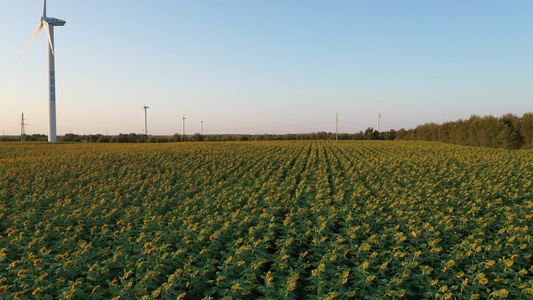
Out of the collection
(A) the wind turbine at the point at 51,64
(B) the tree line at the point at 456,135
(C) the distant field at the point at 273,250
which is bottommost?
(C) the distant field at the point at 273,250

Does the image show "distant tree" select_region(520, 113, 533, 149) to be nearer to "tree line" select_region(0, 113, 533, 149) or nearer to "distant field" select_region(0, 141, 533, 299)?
"tree line" select_region(0, 113, 533, 149)

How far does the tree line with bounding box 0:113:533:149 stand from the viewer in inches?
1732

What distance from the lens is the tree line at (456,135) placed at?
44000mm

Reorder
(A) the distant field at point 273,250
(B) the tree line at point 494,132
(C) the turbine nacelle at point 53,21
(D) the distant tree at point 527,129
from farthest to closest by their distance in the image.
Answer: (C) the turbine nacelle at point 53,21
(B) the tree line at point 494,132
(D) the distant tree at point 527,129
(A) the distant field at point 273,250

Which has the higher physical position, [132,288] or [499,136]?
[499,136]

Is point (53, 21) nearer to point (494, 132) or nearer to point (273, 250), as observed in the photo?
point (273, 250)

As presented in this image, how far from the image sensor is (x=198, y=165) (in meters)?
21.9

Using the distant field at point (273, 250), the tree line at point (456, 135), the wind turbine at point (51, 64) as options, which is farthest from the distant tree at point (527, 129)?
the wind turbine at point (51, 64)

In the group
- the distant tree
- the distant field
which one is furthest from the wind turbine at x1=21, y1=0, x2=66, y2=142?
the distant tree

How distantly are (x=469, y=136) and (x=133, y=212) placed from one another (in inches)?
2281

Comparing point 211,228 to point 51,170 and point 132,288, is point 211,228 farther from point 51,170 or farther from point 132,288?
point 51,170

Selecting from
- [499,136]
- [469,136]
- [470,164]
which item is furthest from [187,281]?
[469,136]

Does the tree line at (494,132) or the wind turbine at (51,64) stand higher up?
the wind turbine at (51,64)

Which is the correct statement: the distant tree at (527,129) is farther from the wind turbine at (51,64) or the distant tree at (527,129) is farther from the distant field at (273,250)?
the wind turbine at (51,64)
